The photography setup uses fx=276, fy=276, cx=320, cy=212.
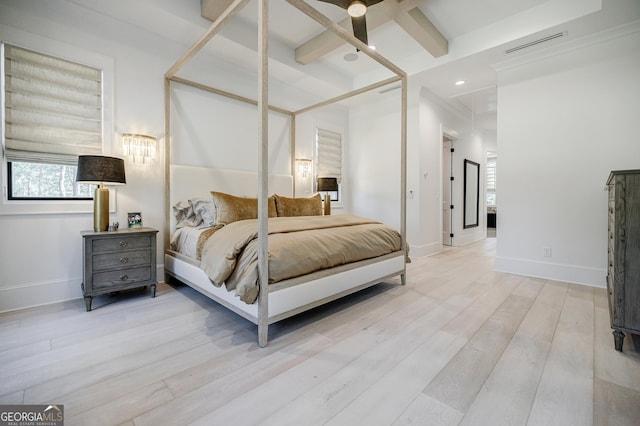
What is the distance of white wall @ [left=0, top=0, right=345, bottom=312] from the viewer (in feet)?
8.03

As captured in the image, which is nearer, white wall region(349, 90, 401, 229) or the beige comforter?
the beige comforter

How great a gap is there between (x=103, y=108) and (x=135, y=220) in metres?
1.19

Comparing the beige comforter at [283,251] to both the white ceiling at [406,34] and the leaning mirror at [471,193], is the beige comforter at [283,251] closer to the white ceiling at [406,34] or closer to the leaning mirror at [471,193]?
the white ceiling at [406,34]

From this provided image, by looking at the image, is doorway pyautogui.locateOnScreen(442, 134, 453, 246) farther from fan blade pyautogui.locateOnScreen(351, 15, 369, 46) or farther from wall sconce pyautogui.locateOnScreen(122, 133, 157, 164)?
wall sconce pyautogui.locateOnScreen(122, 133, 157, 164)

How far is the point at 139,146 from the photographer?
3016 millimetres

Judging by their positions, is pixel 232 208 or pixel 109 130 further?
pixel 232 208

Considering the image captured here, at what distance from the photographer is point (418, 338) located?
197cm

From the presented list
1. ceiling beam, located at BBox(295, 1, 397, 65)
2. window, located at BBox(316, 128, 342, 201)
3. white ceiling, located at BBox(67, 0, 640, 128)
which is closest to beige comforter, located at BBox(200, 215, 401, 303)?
ceiling beam, located at BBox(295, 1, 397, 65)

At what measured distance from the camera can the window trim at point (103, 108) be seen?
2.39 metres

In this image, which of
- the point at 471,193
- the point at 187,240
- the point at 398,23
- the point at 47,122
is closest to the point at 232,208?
the point at 187,240

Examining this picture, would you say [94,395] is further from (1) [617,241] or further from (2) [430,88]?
(2) [430,88]

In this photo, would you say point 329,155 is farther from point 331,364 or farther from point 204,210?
point 331,364

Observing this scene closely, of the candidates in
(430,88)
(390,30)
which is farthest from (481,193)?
(390,30)

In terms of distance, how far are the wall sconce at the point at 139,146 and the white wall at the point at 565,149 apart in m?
4.44
